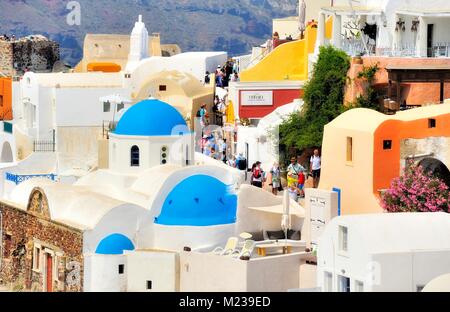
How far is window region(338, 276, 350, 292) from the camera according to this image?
49062 mm

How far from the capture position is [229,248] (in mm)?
55375

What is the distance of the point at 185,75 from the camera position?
2985 inches

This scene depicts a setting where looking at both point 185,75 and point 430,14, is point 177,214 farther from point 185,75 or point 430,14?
point 185,75

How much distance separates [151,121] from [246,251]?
8522 millimetres

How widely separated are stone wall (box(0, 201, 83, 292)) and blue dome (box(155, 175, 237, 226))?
2.62 metres

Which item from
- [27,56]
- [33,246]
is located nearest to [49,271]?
[33,246]

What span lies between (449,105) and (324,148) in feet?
12.4

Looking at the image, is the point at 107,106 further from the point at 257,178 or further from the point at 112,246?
the point at 112,246

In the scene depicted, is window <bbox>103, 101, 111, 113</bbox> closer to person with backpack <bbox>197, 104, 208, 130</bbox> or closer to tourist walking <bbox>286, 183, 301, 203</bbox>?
person with backpack <bbox>197, 104, 208, 130</bbox>

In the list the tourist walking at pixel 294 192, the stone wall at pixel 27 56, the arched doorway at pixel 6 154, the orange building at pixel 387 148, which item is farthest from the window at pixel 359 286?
the stone wall at pixel 27 56

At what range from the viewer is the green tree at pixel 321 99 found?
63.5 meters

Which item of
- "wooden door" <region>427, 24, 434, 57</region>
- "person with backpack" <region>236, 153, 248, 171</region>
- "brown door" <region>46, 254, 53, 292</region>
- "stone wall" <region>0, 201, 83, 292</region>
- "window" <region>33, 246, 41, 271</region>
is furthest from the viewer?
"person with backpack" <region>236, 153, 248, 171</region>

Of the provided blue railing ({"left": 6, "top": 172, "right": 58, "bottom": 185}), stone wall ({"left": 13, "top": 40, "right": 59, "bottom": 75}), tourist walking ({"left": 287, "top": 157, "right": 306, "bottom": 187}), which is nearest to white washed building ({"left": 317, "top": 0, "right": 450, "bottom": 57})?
tourist walking ({"left": 287, "top": 157, "right": 306, "bottom": 187})

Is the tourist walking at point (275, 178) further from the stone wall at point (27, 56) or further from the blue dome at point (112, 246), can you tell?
the stone wall at point (27, 56)
